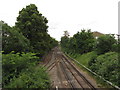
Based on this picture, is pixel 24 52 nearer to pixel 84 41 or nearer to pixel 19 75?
pixel 19 75

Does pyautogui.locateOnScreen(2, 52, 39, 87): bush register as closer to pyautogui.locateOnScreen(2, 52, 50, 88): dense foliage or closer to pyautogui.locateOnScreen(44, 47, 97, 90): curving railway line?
pyautogui.locateOnScreen(2, 52, 50, 88): dense foliage

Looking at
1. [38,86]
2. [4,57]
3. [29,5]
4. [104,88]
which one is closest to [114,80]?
[104,88]

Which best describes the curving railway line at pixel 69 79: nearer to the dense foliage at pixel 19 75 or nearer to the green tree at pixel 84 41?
the dense foliage at pixel 19 75

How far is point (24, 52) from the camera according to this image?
621 inches

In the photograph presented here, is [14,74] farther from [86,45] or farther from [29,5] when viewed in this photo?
[86,45]

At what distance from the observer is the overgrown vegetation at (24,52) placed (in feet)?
24.5

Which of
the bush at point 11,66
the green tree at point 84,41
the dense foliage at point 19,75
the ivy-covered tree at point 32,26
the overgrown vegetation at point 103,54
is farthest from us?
the green tree at point 84,41

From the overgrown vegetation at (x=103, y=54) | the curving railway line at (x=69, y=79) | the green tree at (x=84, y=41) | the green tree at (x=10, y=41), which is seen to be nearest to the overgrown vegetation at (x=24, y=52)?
the green tree at (x=10, y=41)

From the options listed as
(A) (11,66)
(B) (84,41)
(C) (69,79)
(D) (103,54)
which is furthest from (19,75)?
(B) (84,41)

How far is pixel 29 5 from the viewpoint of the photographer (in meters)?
26.8

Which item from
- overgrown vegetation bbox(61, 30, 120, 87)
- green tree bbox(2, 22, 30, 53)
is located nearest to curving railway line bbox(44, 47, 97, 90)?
overgrown vegetation bbox(61, 30, 120, 87)

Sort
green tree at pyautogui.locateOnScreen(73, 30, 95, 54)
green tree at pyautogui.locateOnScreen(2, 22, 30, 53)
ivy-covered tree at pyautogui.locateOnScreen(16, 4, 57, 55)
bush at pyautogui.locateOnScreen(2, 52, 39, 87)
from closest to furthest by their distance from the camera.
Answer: bush at pyautogui.locateOnScreen(2, 52, 39, 87) → green tree at pyautogui.locateOnScreen(2, 22, 30, 53) → ivy-covered tree at pyautogui.locateOnScreen(16, 4, 57, 55) → green tree at pyautogui.locateOnScreen(73, 30, 95, 54)

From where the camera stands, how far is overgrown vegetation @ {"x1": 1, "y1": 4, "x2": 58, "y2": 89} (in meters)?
7.48

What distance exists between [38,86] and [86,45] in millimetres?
26135
